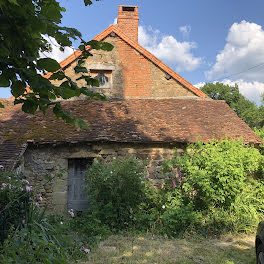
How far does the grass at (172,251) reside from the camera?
16.1 feet

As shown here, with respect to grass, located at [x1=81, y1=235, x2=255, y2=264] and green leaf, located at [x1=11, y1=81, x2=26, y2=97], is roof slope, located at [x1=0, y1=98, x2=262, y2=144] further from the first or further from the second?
green leaf, located at [x1=11, y1=81, x2=26, y2=97]

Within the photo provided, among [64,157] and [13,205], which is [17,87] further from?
[64,157]

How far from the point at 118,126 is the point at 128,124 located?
14.9 inches

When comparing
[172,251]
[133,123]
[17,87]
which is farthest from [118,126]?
[17,87]

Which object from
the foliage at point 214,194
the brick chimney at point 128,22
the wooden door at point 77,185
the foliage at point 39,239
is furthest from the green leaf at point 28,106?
the brick chimney at point 128,22

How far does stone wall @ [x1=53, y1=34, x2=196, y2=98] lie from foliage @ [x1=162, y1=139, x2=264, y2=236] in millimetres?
4142

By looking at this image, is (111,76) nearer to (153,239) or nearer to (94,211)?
(94,211)

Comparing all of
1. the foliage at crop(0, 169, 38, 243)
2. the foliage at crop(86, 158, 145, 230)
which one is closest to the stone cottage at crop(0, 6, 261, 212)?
the foliage at crop(86, 158, 145, 230)

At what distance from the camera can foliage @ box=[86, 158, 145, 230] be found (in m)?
6.79

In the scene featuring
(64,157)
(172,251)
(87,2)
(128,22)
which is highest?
(128,22)

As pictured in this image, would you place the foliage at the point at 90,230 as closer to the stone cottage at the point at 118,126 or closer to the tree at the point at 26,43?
the stone cottage at the point at 118,126

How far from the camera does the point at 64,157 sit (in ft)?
27.5

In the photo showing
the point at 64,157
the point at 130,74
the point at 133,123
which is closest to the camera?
the point at 64,157

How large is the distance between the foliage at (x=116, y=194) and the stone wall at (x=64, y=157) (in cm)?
125
